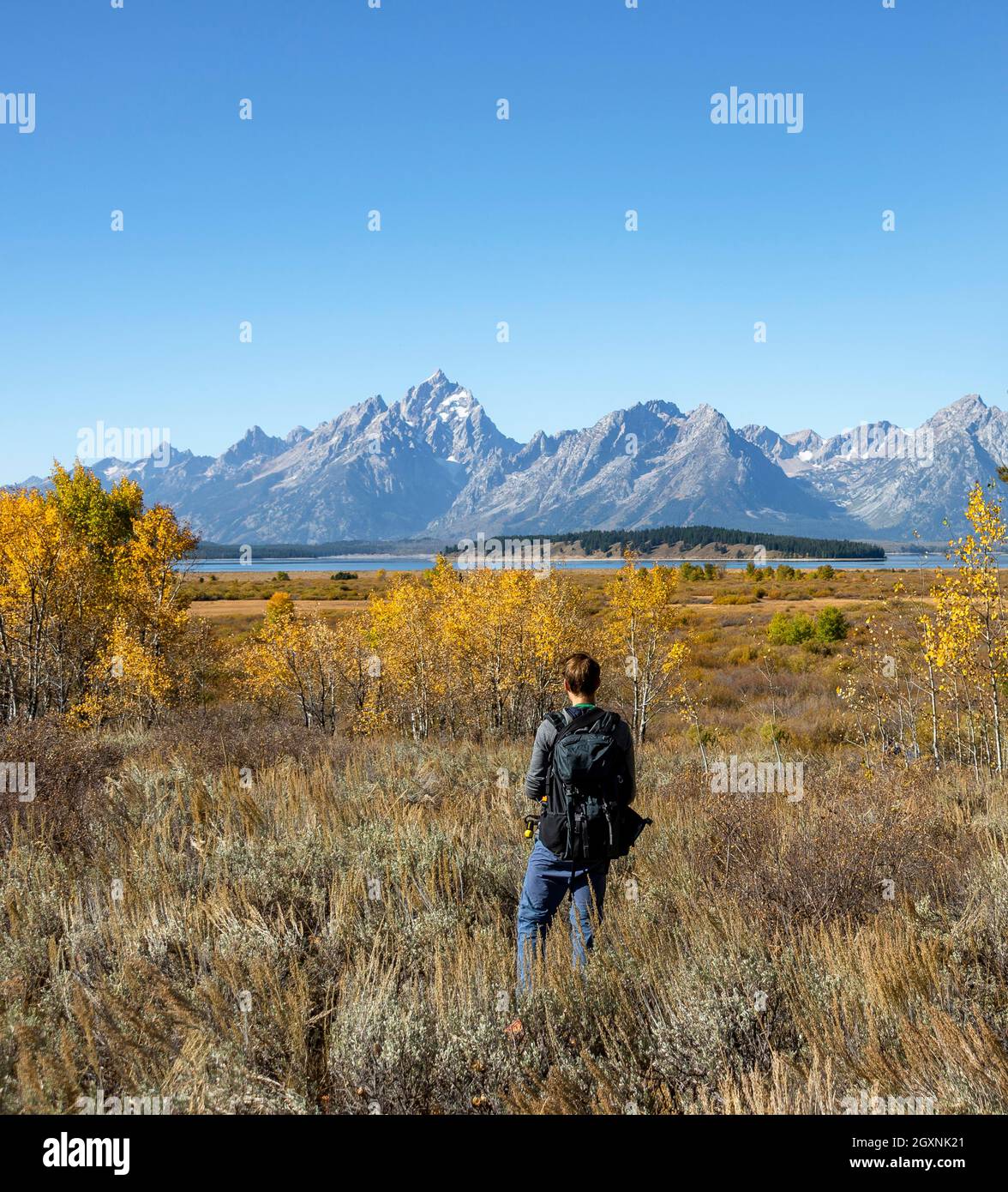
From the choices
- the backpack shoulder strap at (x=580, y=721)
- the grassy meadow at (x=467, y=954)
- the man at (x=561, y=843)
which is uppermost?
the backpack shoulder strap at (x=580, y=721)

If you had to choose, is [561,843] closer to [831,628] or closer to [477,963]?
[477,963]

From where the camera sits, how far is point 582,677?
4.33 meters

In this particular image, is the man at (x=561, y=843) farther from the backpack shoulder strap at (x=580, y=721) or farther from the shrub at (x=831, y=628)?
the shrub at (x=831, y=628)

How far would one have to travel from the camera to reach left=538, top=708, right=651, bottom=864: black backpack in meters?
3.97

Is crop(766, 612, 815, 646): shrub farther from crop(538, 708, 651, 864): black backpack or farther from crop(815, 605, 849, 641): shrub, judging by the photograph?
crop(538, 708, 651, 864): black backpack

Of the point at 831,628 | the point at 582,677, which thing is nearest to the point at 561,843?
the point at 582,677

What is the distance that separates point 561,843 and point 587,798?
278 mm

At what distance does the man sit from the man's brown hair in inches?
4.3

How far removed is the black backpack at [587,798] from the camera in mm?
3975

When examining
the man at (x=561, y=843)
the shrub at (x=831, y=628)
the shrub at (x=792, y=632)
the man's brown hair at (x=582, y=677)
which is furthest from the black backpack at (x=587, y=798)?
the shrub at (x=792, y=632)

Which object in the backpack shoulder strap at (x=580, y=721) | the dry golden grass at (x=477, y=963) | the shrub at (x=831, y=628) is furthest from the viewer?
the shrub at (x=831, y=628)

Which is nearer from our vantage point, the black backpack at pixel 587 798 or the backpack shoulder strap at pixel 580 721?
the black backpack at pixel 587 798

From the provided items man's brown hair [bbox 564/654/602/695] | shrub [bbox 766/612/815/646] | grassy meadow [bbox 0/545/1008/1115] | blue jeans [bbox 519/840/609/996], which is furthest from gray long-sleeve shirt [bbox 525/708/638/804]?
shrub [bbox 766/612/815/646]

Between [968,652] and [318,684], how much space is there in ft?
54.1
